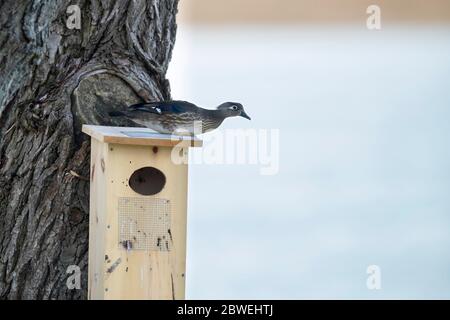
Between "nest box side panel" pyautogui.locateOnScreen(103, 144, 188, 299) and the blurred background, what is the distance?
2.96 meters

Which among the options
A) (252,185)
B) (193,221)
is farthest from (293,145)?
(193,221)

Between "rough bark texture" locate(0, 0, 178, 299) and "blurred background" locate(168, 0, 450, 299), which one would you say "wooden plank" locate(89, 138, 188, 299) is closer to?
"rough bark texture" locate(0, 0, 178, 299)

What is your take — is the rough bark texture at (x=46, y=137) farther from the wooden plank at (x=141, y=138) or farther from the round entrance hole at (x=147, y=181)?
the round entrance hole at (x=147, y=181)

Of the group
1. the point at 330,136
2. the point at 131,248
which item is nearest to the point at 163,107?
the point at 131,248

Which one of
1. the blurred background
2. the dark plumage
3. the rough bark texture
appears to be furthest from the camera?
the blurred background

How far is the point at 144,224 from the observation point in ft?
12.8

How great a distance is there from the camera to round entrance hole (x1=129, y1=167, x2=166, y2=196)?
392cm

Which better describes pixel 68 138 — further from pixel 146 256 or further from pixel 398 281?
pixel 398 281

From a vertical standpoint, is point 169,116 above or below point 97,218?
above

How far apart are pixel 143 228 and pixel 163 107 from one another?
0.53 m

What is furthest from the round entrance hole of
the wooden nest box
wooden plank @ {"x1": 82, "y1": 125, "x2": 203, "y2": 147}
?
wooden plank @ {"x1": 82, "y1": 125, "x2": 203, "y2": 147}

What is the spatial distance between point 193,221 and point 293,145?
142 cm

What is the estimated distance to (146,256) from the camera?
3.92 meters

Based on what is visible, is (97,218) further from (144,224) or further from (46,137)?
(46,137)
